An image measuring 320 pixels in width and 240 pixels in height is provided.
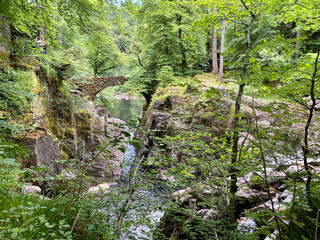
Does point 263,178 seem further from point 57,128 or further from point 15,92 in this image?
point 57,128

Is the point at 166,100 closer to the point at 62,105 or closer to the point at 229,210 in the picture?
the point at 62,105

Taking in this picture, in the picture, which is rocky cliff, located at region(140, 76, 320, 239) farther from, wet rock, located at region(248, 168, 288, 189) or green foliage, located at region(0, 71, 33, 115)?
green foliage, located at region(0, 71, 33, 115)

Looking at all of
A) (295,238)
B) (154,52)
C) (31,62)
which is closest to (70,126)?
(31,62)

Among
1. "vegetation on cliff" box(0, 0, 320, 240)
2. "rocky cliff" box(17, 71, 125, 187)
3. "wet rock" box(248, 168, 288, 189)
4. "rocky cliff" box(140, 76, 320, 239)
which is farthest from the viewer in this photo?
"rocky cliff" box(17, 71, 125, 187)

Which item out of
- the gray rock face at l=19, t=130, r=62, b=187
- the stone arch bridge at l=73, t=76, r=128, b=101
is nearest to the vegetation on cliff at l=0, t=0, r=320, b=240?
the gray rock face at l=19, t=130, r=62, b=187

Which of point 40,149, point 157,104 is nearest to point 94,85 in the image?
point 157,104

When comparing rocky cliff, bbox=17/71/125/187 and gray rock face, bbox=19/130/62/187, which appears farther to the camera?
rocky cliff, bbox=17/71/125/187

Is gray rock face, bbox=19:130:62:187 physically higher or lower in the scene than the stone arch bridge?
lower

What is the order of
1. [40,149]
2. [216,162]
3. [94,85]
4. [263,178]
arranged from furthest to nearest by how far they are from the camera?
[94,85]
[40,149]
[216,162]
[263,178]

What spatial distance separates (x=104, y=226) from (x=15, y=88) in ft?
13.2

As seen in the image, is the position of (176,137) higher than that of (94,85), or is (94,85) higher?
(94,85)

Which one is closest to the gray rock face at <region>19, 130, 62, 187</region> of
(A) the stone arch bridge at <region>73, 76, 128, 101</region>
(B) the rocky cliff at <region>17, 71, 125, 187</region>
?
(B) the rocky cliff at <region>17, 71, 125, 187</region>

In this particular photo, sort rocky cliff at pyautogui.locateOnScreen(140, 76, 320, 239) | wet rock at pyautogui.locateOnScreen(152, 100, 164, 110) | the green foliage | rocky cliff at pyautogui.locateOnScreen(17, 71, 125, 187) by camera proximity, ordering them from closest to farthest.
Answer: rocky cliff at pyautogui.locateOnScreen(140, 76, 320, 239)
the green foliage
rocky cliff at pyautogui.locateOnScreen(17, 71, 125, 187)
wet rock at pyautogui.locateOnScreen(152, 100, 164, 110)

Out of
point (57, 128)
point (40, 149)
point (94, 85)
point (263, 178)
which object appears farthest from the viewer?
point (94, 85)
